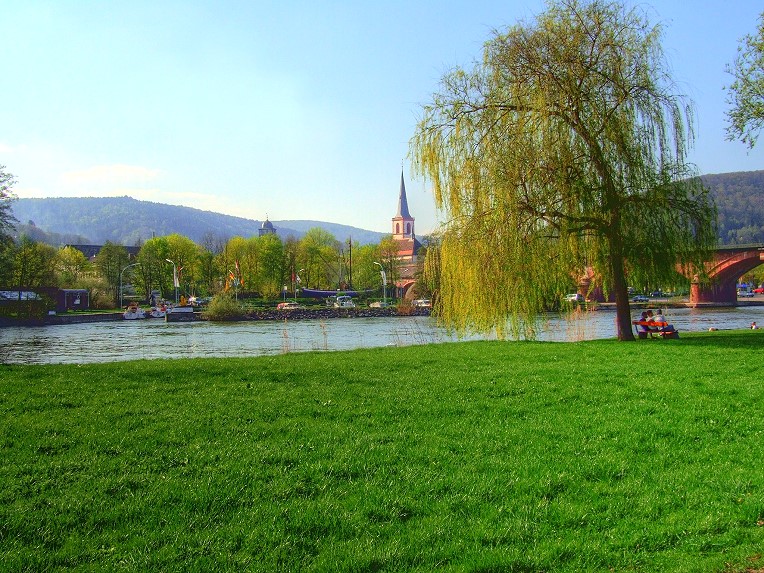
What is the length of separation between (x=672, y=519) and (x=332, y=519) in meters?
2.85

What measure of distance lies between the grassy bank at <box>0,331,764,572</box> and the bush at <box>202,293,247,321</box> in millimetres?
57615

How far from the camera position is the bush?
224 ft

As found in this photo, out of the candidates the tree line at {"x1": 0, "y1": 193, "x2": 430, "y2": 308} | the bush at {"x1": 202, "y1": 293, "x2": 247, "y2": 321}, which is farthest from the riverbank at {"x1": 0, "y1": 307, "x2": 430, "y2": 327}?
the tree line at {"x1": 0, "y1": 193, "x2": 430, "y2": 308}

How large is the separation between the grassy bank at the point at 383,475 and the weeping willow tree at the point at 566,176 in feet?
28.9

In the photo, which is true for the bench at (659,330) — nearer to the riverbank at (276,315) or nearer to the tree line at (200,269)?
the riverbank at (276,315)

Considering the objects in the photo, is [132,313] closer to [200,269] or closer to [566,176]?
[200,269]

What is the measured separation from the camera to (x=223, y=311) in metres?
68.4

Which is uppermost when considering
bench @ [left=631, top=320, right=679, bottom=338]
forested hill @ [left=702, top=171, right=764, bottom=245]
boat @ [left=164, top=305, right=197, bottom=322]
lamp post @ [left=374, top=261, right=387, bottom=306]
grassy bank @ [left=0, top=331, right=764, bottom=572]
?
forested hill @ [left=702, top=171, right=764, bottom=245]

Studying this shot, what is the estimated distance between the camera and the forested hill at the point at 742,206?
128 metres

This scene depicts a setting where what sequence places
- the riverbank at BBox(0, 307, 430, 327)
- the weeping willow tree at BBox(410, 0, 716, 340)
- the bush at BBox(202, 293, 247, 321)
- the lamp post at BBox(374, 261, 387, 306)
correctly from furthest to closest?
1. the lamp post at BBox(374, 261, 387, 306)
2. the bush at BBox(202, 293, 247, 321)
3. the riverbank at BBox(0, 307, 430, 327)
4. the weeping willow tree at BBox(410, 0, 716, 340)

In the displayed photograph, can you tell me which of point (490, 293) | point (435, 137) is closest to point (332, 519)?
point (490, 293)

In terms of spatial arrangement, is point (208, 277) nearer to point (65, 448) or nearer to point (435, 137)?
point (435, 137)

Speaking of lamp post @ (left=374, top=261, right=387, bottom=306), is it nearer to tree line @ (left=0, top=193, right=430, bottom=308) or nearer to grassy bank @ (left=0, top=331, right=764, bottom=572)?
tree line @ (left=0, top=193, right=430, bottom=308)

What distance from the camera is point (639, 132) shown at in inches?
795
